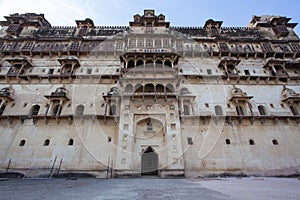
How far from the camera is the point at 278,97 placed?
20.5 metres

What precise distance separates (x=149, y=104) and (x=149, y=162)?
590 cm

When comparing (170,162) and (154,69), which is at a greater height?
(154,69)

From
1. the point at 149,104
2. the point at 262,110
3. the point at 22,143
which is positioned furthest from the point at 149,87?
the point at 22,143

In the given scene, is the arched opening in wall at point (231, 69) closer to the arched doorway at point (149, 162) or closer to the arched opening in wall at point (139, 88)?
the arched opening in wall at point (139, 88)

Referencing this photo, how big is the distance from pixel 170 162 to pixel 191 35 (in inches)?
889

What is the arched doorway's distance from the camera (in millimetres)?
15398

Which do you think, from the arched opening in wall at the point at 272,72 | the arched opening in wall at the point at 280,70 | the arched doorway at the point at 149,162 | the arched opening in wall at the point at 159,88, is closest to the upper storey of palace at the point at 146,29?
the arched opening in wall at the point at 280,70

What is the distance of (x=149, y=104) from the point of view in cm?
1742

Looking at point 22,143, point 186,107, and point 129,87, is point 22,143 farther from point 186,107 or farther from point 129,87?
point 186,107

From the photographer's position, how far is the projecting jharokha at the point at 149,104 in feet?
51.9

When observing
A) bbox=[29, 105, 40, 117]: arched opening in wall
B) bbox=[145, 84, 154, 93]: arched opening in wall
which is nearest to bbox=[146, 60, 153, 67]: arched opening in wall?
bbox=[145, 84, 154, 93]: arched opening in wall

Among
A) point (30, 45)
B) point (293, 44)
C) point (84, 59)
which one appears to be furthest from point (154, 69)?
point (293, 44)

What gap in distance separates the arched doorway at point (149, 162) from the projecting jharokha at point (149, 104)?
0.09 meters

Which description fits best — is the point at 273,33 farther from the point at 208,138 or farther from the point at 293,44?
the point at 208,138
